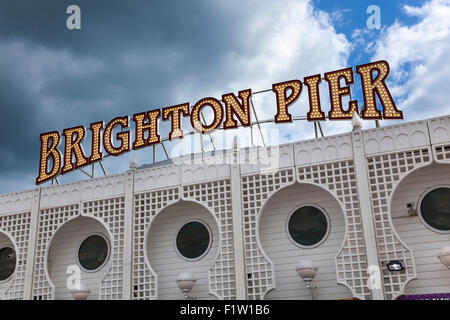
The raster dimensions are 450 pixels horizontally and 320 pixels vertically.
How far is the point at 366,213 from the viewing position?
52.6ft

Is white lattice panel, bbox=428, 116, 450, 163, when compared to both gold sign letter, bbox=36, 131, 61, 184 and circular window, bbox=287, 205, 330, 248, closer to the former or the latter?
circular window, bbox=287, 205, 330, 248

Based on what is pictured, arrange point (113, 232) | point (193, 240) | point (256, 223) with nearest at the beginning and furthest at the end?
point (256, 223)
point (193, 240)
point (113, 232)

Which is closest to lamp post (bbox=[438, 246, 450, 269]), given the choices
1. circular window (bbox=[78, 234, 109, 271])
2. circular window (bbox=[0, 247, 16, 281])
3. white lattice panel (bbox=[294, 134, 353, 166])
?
white lattice panel (bbox=[294, 134, 353, 166])

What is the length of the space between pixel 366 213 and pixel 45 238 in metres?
13.6

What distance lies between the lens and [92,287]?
2014 centimetres

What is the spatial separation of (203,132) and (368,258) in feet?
30.9

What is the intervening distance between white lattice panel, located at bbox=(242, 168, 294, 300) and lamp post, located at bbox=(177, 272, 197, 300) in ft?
7.18

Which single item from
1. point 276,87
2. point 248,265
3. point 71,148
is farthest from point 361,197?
point 71,148

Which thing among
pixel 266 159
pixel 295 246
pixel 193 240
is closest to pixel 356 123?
pixel 266 159

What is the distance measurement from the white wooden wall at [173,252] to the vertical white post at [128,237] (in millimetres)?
959

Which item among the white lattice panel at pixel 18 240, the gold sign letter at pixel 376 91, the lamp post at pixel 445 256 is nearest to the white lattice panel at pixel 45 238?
the white lattice panel at pixel 18 240

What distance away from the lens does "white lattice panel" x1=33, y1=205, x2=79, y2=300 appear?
20.0 metres

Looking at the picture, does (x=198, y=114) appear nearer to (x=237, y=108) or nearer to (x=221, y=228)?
(x=237, y=108)
